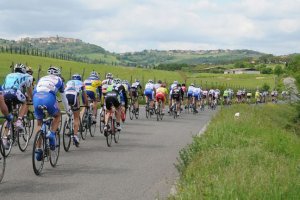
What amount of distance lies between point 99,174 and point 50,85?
6.32 feet

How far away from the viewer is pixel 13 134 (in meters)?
11.2

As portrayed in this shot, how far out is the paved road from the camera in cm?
781

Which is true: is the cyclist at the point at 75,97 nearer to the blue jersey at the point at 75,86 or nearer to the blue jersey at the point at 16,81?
the blue jersey at the point at 75,86

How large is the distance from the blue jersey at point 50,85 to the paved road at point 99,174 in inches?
60.4

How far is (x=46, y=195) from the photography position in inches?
299

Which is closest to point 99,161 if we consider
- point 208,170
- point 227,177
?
point 208,170

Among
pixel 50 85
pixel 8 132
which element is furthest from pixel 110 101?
pixel 50 85

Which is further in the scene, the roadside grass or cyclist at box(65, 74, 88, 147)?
cyclist at box(65, 74, 88, 147)

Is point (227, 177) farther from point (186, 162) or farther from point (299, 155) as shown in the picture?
point (299, 155)

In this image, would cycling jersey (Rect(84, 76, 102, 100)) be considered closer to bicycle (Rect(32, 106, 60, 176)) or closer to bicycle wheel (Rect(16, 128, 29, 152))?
bicycle wheel (Rect(16, 128, 29, 152))

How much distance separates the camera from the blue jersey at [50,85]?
950cm

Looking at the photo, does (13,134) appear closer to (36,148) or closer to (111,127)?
(36,148)

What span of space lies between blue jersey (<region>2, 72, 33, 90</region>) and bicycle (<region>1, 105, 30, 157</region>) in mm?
681

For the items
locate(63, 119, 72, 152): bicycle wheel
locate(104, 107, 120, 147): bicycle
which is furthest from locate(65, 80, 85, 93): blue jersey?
locate(104, 107, 120, 147): bicycle
